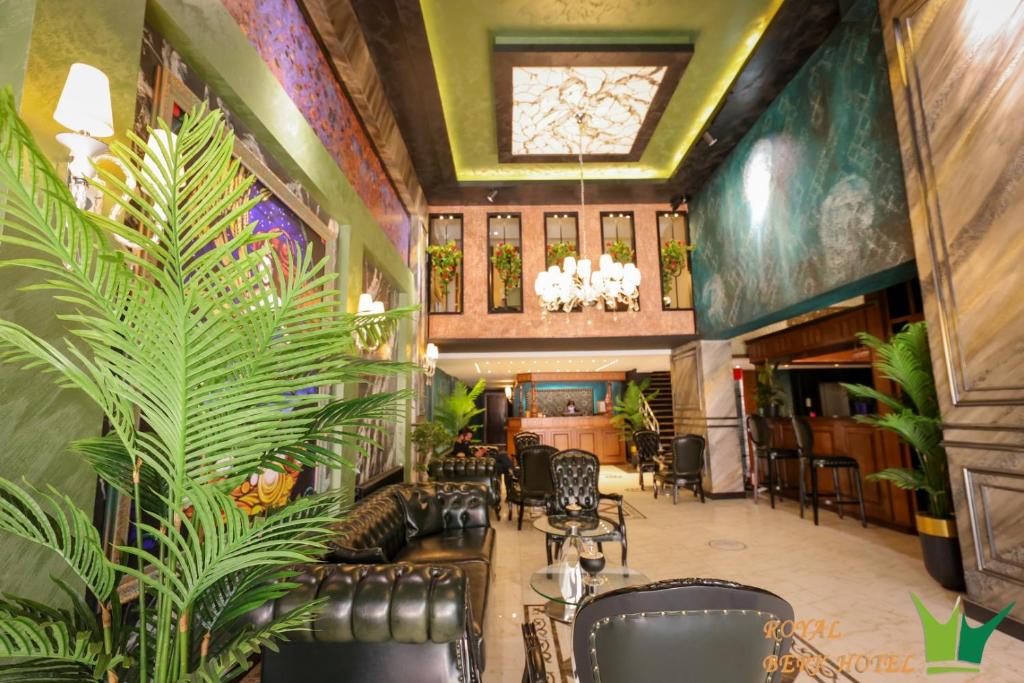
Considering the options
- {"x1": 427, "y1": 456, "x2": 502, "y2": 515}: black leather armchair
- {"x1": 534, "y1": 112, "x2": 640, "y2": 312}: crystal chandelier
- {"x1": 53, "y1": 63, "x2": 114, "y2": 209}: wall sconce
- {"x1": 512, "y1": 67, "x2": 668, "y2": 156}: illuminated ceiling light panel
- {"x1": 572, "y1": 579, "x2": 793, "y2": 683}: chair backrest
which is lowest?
{"x1": 427, "y1": 456, "x2": 502, "y2": 515}: black leather armchair

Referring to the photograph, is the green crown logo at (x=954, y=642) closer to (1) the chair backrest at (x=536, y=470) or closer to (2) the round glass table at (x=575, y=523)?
(2) the round glass table at (x=575, y=523)

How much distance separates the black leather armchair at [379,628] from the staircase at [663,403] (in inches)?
440

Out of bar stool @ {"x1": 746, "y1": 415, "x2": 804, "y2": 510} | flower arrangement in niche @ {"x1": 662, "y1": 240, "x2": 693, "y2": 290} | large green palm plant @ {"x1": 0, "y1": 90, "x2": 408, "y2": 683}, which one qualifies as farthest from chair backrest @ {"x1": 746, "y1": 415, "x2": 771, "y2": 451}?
large green palm plant @ {"x1": 0, "y1": 90, "x2": 408, "y2": 683}

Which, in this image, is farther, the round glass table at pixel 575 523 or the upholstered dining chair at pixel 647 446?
the upholstered dining chair at pixel 647 446

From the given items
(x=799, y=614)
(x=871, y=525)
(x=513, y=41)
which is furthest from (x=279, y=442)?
(x=871, y=525)

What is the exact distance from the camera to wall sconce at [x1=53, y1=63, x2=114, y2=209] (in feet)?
4.10

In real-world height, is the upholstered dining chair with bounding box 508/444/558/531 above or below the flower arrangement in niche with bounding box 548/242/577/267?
below

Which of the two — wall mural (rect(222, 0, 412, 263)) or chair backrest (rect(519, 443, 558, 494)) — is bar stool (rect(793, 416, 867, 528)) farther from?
wall mural (rect(222, 0, 412, 263))

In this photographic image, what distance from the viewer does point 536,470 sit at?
5562 millimetres

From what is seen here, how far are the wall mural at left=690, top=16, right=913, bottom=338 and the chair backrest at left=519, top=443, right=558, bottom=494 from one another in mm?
3026

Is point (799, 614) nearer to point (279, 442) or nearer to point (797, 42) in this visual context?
point (279, 442)

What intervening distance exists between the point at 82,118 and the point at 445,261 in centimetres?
560

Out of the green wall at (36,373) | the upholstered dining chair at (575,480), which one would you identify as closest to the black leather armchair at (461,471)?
the upholstered dining chair at (575,480)

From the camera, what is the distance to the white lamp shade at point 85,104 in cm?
125
